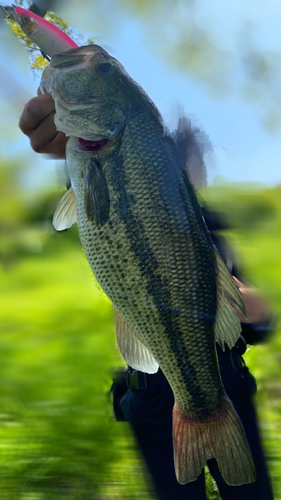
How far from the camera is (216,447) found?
617 mm

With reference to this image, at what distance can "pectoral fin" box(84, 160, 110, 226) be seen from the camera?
1.97 ft

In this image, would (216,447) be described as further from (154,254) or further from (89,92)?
(89,92)

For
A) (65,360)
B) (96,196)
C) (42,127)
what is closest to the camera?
(96,196)

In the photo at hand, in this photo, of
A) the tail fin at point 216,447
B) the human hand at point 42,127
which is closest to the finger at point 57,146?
the human hand at point 42,127

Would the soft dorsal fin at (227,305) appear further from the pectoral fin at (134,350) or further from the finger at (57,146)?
the finger at (57,146)

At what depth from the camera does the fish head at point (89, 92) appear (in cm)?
62

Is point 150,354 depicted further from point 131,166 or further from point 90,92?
point 90,92

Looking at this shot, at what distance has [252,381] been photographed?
0.84m

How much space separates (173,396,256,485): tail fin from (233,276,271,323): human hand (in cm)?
21

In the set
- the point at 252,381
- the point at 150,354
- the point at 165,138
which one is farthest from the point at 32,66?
the point at 252,381

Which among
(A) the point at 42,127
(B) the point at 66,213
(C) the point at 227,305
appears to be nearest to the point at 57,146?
(A) the point at 42,127

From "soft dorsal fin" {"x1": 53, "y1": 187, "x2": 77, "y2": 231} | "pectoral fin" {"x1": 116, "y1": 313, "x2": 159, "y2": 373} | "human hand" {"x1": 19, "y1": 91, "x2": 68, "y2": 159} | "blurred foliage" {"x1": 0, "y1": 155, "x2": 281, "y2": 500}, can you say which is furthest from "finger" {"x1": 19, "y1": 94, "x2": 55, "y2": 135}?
"blurred foliage" {"x1": 0, "y1": 155, "x2": 281, "y2": 500}

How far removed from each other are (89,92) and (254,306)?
47 centimetres

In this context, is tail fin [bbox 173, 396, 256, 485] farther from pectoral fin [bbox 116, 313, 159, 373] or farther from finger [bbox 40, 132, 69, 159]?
finger [bbox 40, 132, 69, 159]
